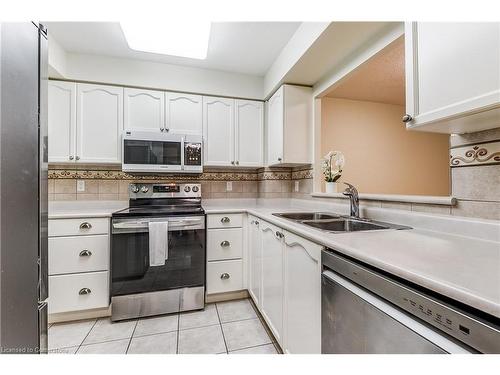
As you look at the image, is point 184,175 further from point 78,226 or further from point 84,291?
point 84,291

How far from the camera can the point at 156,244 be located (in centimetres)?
192

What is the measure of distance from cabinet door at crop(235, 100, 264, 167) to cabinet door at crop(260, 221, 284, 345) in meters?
1.00

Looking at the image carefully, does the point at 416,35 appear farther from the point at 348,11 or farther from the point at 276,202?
the point at 276,202

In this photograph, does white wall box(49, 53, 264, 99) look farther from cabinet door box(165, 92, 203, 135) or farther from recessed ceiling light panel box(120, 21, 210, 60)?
recessed ceiling light panel box(120, 21, 210, 60)

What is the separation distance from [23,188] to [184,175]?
7.03 ft

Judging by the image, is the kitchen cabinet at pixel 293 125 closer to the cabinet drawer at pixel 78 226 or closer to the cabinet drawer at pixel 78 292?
the cabinet drawer at pixel 78 226

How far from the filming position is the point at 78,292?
6.11 feet

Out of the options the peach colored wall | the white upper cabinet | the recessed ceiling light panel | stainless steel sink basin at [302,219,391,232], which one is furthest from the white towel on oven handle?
the peach colored wall

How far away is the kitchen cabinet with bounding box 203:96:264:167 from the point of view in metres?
2.53

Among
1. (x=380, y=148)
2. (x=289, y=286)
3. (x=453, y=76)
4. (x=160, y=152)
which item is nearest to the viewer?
(x=453, y=76)

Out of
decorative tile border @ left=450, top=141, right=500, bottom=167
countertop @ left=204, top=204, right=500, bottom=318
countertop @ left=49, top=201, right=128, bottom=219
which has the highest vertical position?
decorative tile border @ left=450, top=141, right=500, bottom=167

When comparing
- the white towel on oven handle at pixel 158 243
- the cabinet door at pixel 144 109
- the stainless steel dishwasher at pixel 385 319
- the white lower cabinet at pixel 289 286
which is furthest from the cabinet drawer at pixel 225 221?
the stainless steel dishwasher at pixel 385 319

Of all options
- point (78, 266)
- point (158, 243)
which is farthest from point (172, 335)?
point (78, 266)

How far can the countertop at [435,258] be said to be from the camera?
1.69 ft
